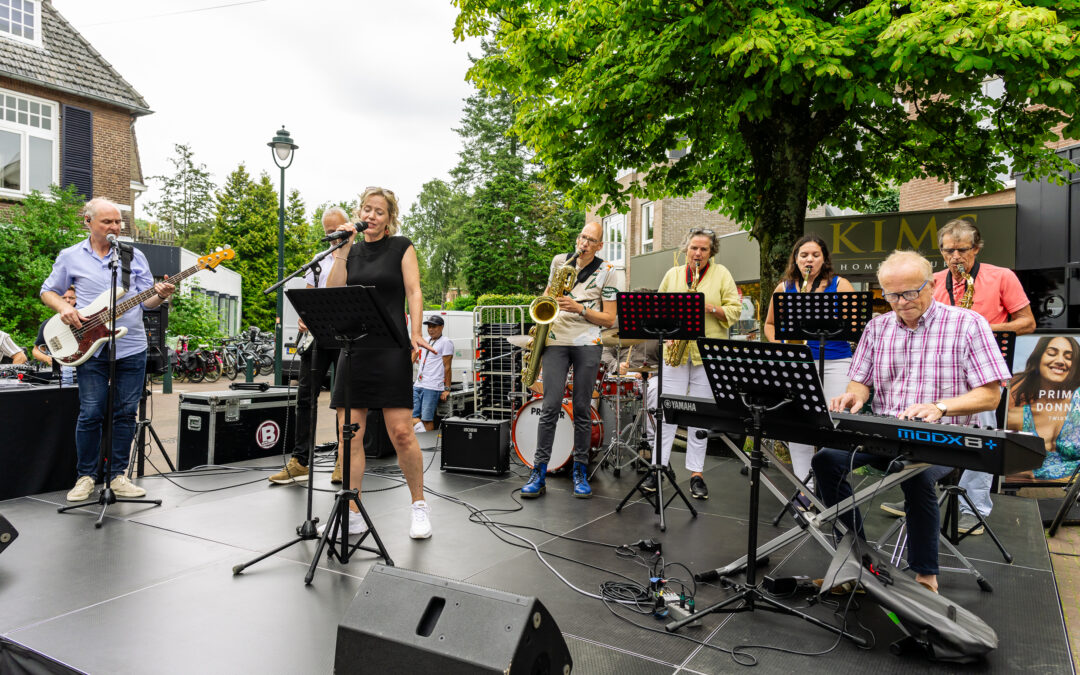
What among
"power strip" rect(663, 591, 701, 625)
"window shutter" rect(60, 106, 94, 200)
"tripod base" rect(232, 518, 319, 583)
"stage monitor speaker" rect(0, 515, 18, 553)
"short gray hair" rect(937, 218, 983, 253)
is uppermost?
"window shutter" rect(60, 106, 94, 200)

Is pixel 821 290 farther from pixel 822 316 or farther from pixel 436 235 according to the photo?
pixel 436 235

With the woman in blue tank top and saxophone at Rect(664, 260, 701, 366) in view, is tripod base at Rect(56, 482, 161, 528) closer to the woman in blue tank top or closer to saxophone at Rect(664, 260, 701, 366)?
saxophone at Rect(664, 260, 701, 366)

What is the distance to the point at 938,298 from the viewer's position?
4539 mm

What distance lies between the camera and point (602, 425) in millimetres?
6809

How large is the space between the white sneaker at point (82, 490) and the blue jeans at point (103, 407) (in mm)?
148

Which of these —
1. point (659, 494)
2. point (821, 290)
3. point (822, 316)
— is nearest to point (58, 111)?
point (659, 494)

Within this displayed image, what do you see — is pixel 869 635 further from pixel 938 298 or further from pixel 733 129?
pixel 733 129

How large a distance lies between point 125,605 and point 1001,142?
32.1 feet

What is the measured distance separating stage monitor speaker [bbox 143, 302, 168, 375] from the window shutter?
13468mm

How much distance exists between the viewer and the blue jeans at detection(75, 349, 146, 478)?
4.64 meters

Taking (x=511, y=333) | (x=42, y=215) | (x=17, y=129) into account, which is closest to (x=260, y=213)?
(x=17, y=129)

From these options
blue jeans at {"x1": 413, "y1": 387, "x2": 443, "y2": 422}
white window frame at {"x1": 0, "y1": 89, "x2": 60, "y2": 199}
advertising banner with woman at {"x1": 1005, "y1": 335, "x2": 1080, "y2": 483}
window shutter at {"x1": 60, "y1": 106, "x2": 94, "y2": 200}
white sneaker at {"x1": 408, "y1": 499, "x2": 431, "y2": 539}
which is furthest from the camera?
window shutter at {"x1": 60, "y1": 106, "x2": 94, "y2": 200}

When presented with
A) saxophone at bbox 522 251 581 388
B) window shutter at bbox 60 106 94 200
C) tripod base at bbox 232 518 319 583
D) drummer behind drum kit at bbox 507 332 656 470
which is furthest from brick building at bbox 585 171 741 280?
tripod base at bbox 232 518 319 583

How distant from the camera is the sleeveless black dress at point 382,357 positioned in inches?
144
